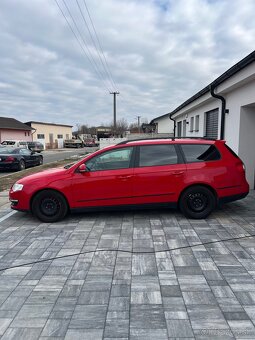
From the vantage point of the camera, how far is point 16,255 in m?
3.95

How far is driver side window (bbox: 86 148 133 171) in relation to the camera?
5410 millimetres

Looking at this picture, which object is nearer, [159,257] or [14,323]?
[14,323]

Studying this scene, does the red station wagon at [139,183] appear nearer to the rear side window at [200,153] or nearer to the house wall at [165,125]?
the rear side window at [200,153]

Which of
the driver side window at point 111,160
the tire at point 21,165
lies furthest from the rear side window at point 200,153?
the tire at point 21,165

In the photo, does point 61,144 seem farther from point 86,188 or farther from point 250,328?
point 250,328

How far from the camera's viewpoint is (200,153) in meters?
5.50

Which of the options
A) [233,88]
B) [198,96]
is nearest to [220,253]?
[233,88]

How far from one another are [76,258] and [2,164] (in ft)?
42.1

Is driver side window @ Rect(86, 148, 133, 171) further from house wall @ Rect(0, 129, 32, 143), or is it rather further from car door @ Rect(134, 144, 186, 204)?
house wall @ Rect(0, 129, 32, 143)

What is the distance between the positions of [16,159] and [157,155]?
39.1 ft

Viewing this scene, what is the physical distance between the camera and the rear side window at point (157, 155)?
5.44m

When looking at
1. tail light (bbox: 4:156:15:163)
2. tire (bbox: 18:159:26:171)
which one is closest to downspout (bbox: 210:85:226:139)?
tail light (bbox: 4:156:15:163)

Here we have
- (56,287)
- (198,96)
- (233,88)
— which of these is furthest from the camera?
(198,96)

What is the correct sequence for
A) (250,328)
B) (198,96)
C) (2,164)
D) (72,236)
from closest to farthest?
(250,328) → (72,236) → (198,96) → (2,164)
